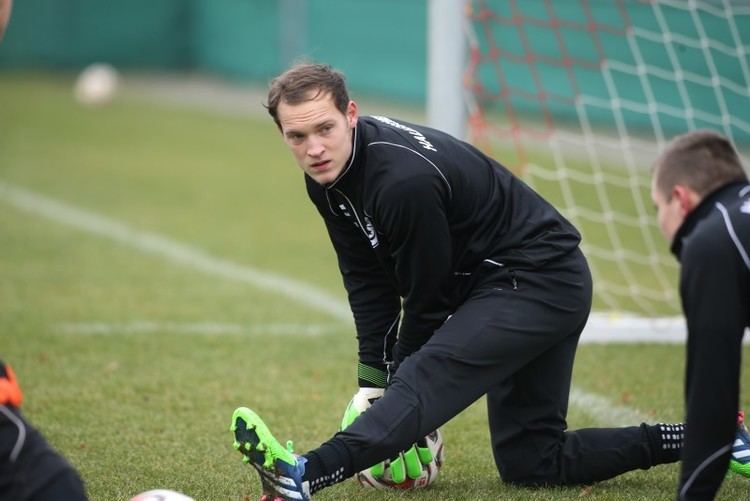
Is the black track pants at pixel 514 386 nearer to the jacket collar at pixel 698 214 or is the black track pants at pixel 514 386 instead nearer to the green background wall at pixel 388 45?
the jacket collar at pixel 698 214

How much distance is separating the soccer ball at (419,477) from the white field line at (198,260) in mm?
1174

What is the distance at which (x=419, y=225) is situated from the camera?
12.0 ft

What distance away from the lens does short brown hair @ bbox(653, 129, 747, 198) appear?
314 cm

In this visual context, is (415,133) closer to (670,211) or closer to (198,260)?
(670,211)

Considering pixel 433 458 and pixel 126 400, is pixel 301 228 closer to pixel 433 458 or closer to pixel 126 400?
pixel 126 400

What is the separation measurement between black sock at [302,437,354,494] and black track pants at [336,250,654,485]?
0.03 meters

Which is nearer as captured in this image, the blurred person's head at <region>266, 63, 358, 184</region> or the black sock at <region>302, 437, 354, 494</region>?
the black sock at <region>302, 437, 354, 494</region>

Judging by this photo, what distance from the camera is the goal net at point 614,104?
784cm

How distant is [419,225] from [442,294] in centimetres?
37

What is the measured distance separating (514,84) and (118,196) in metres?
6.68

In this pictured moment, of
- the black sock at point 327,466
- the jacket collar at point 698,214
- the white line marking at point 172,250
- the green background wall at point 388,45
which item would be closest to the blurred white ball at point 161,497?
the black sock at point 327,466

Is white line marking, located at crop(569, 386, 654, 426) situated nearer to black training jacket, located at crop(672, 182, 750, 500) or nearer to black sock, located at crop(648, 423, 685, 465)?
black sock, located at crop(648, 423, 685, 465)

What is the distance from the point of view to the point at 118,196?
11.6 metres

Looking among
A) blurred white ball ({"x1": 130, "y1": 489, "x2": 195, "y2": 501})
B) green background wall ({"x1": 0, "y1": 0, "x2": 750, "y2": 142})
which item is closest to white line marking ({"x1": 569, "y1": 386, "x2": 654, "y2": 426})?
blurred white ball ({"x1": 130, "y1": 489, "x2": 195, "y2": 501})
